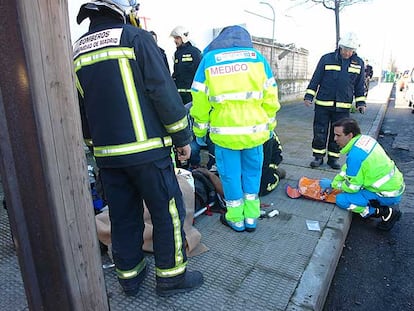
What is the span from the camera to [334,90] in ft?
16.3

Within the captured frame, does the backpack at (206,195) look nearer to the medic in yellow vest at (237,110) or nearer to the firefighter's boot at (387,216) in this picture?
the medic in yellow vest at (237,110)

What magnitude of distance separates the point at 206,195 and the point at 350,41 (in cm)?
319

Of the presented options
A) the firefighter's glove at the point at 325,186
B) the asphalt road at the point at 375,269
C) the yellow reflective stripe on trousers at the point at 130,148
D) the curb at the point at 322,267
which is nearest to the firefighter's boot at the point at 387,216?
the asphalt road at the point at 375,269

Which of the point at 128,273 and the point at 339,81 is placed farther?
the point at 339,81

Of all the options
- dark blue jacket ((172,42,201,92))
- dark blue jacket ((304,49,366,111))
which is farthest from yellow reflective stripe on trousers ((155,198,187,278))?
dark blue jacket ((172,42,201,92))

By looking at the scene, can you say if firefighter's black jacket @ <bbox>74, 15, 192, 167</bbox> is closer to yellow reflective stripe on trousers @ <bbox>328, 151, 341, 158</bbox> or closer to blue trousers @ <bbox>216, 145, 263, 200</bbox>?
blue trousers @ <bbox>216, 145, 263, 200</bbox>

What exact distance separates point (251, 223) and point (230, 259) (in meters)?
0.54

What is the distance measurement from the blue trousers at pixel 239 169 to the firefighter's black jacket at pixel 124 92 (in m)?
1.15

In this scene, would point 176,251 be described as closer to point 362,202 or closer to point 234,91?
point 234,91

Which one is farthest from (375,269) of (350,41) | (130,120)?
(350,41)

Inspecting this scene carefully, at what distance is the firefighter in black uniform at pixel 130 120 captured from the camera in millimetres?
1816

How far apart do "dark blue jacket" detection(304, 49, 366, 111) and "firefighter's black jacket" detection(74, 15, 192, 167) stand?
12.3ft

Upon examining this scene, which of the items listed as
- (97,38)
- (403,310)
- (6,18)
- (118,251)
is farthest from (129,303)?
(403,310)

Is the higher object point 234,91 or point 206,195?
point 234,91
